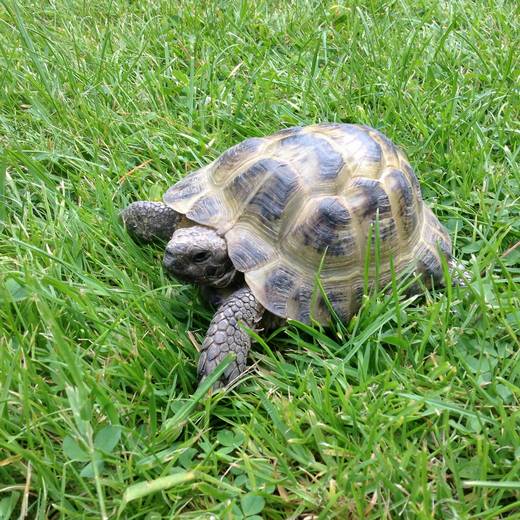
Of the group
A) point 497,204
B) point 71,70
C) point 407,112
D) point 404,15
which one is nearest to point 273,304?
point 497,204

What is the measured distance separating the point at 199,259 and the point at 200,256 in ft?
0.04

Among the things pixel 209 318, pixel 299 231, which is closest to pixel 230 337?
pixel 209 318

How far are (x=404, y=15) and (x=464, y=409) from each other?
11.6ft

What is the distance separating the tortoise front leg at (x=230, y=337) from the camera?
2070 millimetres

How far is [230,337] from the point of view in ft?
6.95

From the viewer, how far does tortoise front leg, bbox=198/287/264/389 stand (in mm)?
2070

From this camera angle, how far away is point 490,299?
7.79 feet

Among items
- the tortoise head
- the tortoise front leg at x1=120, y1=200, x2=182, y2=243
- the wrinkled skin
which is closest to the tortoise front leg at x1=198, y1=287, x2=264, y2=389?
the wrinkled skin

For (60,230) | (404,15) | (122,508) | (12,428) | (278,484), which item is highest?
(404,15)

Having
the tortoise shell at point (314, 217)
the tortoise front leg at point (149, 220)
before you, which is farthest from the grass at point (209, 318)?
the tortoise shell at point (314, 217)

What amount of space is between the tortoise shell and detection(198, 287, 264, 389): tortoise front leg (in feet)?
0.24

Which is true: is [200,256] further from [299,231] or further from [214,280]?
[299,231]

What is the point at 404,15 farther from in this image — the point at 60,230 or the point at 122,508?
the point at 122,508

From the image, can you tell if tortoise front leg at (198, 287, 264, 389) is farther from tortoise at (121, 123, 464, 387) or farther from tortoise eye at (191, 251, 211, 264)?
tortoise eye at (191, 251, 211, 264)
